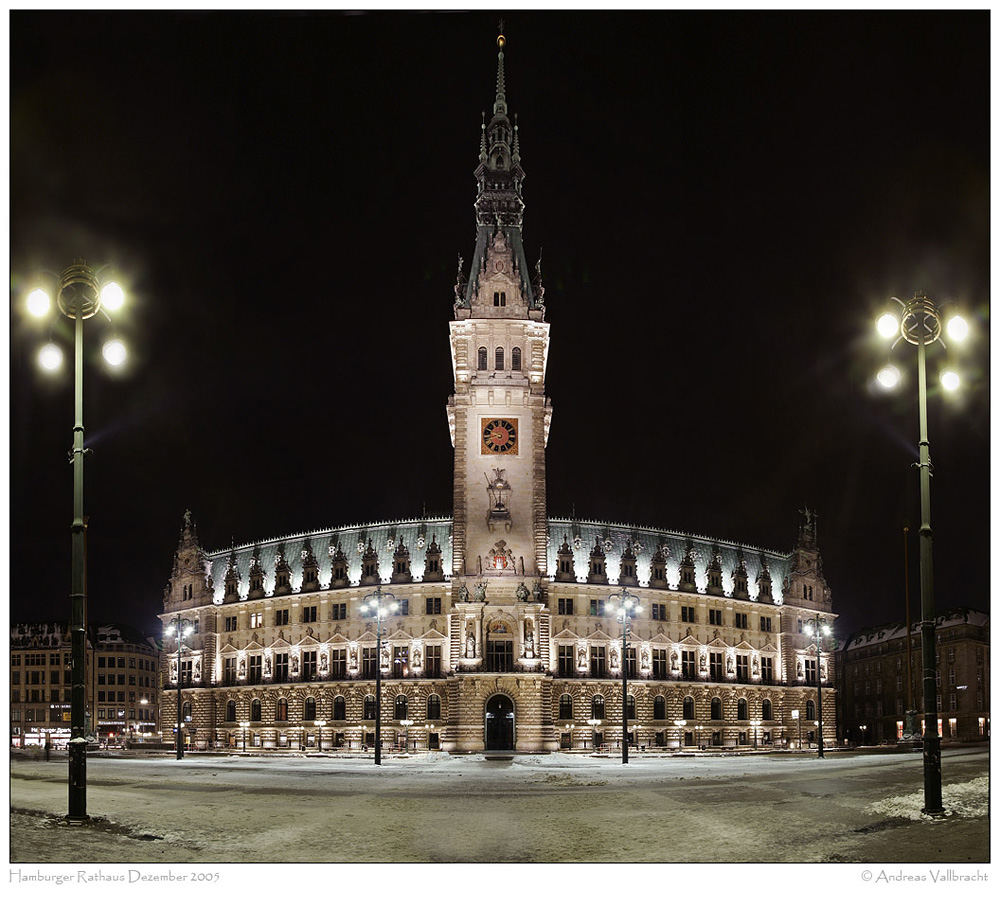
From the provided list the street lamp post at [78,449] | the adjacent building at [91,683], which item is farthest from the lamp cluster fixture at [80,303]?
the adjacent building at [91,683]

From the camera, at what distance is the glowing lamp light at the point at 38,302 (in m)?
20.6

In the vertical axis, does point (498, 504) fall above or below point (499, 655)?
above

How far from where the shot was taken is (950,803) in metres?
23.1

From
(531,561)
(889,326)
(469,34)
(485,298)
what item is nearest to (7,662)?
(469,34)

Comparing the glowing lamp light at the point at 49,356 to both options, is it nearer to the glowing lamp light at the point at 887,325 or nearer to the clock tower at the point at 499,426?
the glowing lamp light at the point at 887,325

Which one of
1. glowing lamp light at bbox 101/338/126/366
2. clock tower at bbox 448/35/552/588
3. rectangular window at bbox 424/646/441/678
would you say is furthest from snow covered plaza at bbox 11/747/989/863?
rectangular window at bbox 424/646/441/678

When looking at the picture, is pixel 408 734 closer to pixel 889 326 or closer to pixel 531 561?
pixel 531 561

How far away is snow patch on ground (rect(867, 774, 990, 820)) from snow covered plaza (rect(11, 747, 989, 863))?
0.06 meters

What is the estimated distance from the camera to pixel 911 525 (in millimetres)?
61656

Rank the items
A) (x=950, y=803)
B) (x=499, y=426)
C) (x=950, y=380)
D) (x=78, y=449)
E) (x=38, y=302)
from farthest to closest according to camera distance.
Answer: (x=499, y=426), (x=950, y=803), (x=950, y=380), (x=78, y=449), (x=38, y=302)

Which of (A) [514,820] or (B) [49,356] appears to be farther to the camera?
(A) [514,820]

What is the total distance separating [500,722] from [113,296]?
64.4 meters

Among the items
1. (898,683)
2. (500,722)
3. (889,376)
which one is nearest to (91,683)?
(500,722)

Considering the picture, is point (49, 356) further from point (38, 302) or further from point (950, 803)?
point (950, 803)
